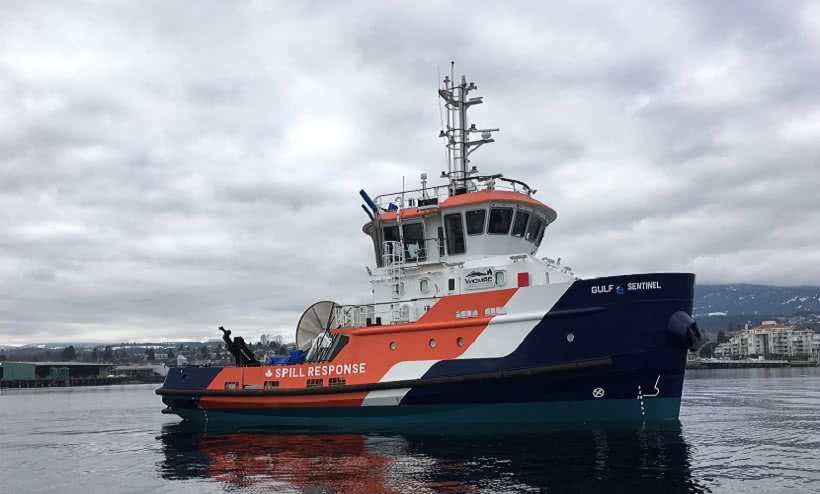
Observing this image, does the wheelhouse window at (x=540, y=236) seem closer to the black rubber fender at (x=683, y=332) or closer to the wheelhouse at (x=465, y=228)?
the wheelhouse at (x=465, y=228)

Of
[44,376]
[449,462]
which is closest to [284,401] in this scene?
[449,462]

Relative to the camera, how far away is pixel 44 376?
3238 inches

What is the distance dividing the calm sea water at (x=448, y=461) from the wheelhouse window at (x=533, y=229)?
4.26 metres

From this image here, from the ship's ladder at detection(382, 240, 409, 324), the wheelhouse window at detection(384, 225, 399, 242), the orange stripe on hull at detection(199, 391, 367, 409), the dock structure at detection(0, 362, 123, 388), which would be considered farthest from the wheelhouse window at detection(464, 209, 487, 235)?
the dock structure at detection(0, 362, 123, 388)

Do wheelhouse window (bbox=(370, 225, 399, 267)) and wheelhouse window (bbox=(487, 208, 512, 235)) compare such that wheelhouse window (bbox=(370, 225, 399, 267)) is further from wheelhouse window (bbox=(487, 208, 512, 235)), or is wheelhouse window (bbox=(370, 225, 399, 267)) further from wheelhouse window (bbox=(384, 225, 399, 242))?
wheelhouse window (bbox=(487, 208, 512, 235))

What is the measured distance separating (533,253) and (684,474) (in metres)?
6.85

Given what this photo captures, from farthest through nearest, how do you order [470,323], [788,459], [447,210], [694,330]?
1. [447,210]
2. [470,323]
3. [694,330]
4. [788,459]

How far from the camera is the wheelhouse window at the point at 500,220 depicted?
13992 millimetres

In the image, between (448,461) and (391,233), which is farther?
(391,233)

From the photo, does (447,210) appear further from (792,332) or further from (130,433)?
(792,332)

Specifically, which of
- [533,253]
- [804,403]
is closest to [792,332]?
[804,403]

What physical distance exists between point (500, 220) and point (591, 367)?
3663 millimetres

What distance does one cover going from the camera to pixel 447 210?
14281 mm

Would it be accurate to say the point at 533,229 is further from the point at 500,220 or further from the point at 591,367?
the point at 591,367
